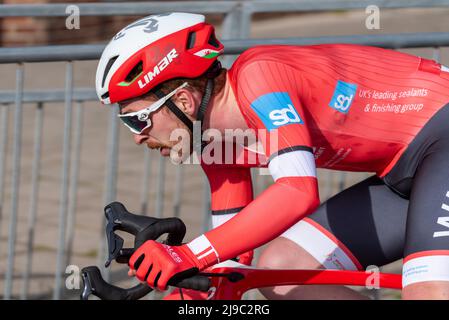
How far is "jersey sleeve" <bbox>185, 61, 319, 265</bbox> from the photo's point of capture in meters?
3.87

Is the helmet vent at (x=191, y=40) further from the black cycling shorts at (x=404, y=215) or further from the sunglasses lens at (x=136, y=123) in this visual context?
the black cycling shorts at (x=404, y=215)

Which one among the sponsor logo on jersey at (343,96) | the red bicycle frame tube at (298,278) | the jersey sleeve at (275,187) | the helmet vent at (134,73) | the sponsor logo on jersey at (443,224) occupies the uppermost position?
the helmet vent at (134,73)

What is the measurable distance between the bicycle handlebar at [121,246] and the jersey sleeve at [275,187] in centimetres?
10

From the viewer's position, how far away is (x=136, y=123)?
13.7 ft

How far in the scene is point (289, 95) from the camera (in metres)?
4.04

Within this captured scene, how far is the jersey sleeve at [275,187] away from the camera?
12.7 ft

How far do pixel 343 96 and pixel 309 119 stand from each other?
0.18 metres

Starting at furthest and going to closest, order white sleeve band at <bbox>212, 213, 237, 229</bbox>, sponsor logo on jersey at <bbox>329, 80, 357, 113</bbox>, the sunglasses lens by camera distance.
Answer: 1. white sleeve band at <bbox>212, 213, 237, 229</bbox>
2. sponsor logo on jersey at <bbox>329, 80, 357, 113</bbox>
3. the sunglasses lens

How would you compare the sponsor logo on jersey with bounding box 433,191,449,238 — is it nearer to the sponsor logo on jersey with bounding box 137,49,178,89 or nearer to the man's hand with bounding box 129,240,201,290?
the man's hand with bounding box 129,240,201,290

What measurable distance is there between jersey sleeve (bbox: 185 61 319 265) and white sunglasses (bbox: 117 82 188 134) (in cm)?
35

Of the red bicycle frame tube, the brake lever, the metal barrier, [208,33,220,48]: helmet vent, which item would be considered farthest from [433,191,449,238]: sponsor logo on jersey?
the metal barrier

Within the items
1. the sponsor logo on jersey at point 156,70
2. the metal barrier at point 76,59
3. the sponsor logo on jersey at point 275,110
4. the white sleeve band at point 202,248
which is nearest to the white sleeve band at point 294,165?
the sponsor logo on jersey at point 275,110
